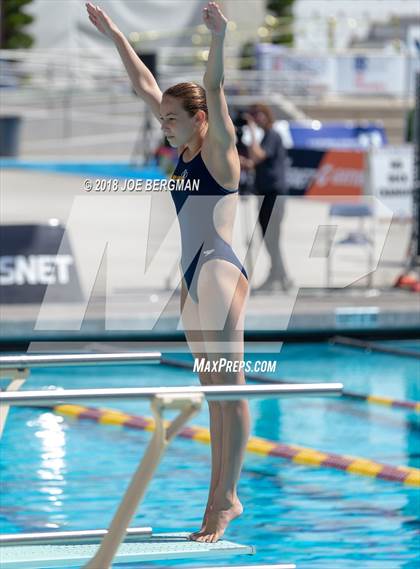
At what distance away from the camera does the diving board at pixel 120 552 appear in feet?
13.6

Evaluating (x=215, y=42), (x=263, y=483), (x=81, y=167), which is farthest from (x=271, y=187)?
→ (x=81, y=167)

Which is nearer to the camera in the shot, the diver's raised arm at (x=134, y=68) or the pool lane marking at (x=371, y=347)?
the diver's raised arm at (x=134, y=68)

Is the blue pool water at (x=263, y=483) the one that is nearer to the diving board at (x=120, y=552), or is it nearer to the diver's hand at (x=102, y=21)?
the diving board at (x=120, y=552)

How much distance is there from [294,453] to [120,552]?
400 centimetres

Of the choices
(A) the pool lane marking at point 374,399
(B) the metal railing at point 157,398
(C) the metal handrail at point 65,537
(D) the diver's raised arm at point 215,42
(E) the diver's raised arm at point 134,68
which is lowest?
(A) the pool lane marking at point 374,399

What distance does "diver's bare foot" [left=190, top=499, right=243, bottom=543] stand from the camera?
4.51 m

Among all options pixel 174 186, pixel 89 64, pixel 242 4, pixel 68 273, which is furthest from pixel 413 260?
pixel 242 4

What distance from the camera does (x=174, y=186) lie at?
4.43 meters

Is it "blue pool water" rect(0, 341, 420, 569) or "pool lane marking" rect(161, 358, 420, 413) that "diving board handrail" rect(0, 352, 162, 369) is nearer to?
"blue pool water" rect(0, 341, 420, 569)

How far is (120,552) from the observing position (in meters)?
4.32

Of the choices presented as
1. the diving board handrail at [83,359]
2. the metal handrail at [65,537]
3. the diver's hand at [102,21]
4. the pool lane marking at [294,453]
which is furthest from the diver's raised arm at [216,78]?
the pool lane marking at [294,453]

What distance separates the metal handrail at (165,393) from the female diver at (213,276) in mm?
784

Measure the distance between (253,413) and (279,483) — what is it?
75.2 inches

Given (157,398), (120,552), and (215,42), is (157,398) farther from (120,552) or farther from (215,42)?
(215,42)
